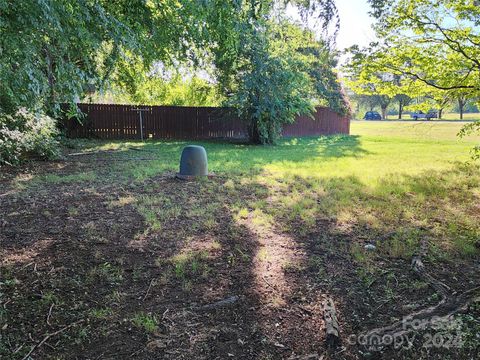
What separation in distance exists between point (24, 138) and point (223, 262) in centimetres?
671

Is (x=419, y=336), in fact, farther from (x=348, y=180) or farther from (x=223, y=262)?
(x=348, y=180)

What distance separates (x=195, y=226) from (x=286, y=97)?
8.60m

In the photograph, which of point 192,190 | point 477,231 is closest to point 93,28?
point 192,190

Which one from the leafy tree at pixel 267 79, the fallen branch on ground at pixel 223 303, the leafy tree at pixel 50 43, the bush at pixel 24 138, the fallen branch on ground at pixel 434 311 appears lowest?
the fallen branch on ground at pixel 223 303

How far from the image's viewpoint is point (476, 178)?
6449mm

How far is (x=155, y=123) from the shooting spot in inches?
584

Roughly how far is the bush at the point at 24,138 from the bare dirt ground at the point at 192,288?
3335 millimetres

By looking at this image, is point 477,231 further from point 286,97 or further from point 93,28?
point 286,97

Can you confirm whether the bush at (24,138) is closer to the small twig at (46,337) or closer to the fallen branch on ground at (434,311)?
the small twig at (46,337)

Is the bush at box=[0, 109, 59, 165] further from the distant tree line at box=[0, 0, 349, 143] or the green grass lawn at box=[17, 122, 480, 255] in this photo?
the green grass lawn at box=[17, 122, 480, 255]

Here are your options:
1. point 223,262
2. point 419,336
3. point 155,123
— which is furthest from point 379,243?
point 155,123

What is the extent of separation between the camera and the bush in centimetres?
709

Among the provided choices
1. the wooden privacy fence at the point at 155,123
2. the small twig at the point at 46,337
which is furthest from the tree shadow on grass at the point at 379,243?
the wooden privacy fence at the point at 155,123

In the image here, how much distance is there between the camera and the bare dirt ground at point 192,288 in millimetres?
1991
